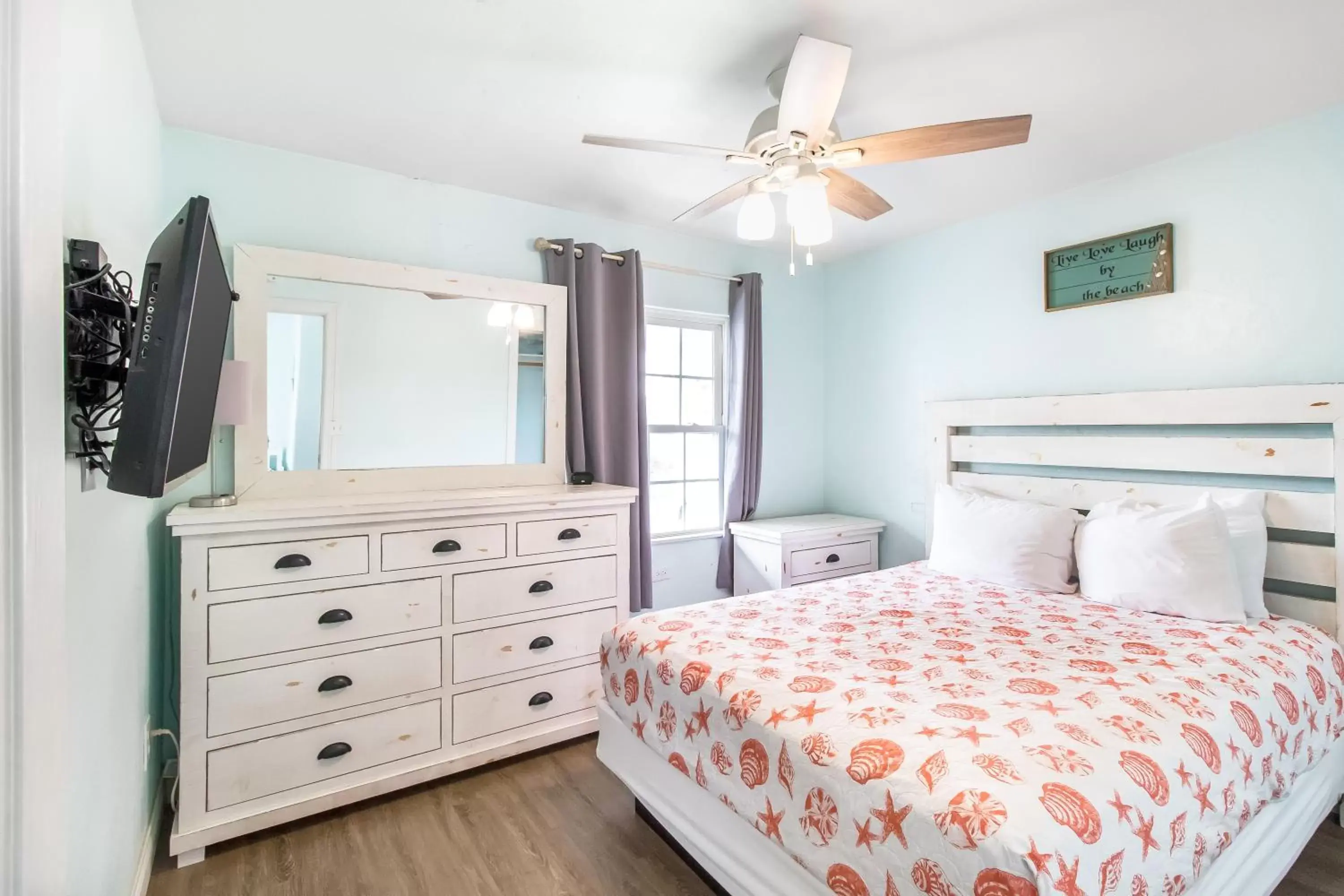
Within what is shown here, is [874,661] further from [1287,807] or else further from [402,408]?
[402,408]

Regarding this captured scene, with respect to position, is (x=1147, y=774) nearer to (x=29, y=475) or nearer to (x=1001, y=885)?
(x=1001, y=885)

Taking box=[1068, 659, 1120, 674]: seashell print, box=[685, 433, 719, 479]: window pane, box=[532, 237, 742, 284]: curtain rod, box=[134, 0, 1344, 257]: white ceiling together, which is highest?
box=[134, 0, 1344, 257]: white ceiling

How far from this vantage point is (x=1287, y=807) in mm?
1684

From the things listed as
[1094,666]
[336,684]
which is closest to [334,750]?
[336,684]

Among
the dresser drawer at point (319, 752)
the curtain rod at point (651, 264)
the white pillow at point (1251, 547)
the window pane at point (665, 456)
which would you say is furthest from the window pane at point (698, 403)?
the white pillow at point (1251, 547)

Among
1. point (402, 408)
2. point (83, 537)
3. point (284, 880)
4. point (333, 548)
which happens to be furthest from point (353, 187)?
point (284, 880)

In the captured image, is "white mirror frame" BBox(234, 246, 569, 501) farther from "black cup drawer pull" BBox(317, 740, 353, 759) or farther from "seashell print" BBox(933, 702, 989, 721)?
"seashell print" BBox(933, 702, 989, 721)

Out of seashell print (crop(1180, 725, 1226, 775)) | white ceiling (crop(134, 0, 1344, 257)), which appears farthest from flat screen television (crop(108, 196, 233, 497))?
seashell print (crop(1180, 725, 1226, 775))

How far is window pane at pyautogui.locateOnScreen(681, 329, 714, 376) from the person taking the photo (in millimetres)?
3633

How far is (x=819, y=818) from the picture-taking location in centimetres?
130

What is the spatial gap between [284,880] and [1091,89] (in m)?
3.44

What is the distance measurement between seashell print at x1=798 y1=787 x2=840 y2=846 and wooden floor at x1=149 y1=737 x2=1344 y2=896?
67cm

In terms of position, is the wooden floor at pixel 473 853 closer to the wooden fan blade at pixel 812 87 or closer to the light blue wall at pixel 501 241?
the light blue wall at pixel 501 241

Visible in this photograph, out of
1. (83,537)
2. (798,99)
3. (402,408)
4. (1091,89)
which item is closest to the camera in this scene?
(83,537)
